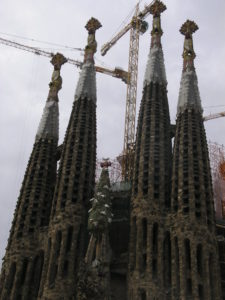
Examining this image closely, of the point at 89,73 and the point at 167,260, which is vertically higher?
the point at 89,73

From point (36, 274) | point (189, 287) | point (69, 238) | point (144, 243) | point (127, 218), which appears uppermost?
point (127, 218)

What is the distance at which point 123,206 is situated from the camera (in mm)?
44969

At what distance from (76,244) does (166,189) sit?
7.79 m

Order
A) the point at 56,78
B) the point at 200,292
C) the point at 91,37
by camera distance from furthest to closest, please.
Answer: the point at 91,37, the point at 56,78, the point at 200,292

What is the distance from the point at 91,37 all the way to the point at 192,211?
80.9ft

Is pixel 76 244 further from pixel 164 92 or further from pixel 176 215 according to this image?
pixel 164 92

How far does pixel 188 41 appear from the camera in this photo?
5206 cm

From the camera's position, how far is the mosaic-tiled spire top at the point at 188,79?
→ 153 ft

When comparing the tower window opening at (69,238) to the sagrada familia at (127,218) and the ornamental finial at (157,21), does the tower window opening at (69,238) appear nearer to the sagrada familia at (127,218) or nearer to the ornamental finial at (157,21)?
the sagrada familia at (127,218)

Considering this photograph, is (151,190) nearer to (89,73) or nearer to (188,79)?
(188,79)

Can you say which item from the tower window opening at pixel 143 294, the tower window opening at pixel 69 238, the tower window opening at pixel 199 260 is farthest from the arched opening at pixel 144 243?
the tower window opening at pixel 69 238

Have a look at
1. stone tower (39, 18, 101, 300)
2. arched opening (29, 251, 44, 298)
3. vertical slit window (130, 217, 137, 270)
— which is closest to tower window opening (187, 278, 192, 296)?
vertical slit window (130, 217, 137, 270)

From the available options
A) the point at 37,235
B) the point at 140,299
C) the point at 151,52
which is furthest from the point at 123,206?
the point at 151,52

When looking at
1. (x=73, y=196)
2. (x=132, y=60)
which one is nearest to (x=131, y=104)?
(x=132, y=60)
